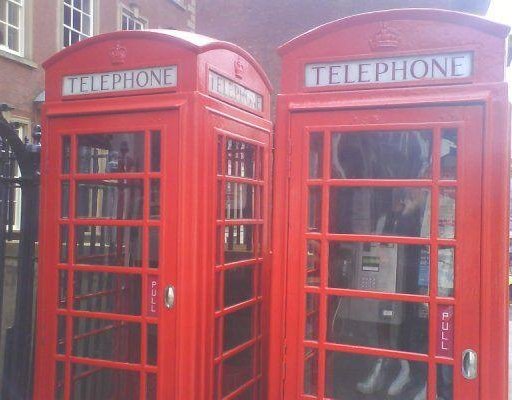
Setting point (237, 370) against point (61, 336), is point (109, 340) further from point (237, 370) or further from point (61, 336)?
point (237, 370)

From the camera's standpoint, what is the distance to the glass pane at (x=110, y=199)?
314cm

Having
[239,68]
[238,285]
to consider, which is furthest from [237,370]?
[239,68]

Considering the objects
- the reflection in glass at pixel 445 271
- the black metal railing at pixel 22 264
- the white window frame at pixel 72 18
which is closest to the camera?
the reflection in glass at pixel 445 271

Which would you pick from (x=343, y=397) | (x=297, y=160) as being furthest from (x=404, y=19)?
(x=343, y=397)

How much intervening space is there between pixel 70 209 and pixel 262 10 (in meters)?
18.7

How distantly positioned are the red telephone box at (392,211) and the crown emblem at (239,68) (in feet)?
Result: 1.94

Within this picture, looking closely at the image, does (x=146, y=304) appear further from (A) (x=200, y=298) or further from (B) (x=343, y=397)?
(B) (x=343, y=397)

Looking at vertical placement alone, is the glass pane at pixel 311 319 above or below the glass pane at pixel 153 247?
below

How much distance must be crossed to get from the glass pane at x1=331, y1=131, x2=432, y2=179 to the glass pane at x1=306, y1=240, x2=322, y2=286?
36cm

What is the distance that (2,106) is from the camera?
11.9 feet

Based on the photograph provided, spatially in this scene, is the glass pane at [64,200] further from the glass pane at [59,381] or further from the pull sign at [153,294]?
the glass pane at [59,381]

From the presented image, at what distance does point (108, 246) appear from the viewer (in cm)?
344

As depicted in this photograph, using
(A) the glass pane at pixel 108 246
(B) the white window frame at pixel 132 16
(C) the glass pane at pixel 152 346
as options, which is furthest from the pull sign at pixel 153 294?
(B) the white window frame at pixel 132 16

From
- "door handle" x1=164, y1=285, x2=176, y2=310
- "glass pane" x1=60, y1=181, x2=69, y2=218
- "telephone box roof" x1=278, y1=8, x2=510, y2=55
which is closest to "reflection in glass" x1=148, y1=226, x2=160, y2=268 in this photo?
"door handle" x1=164, y1=285, x2=176, y2=310
